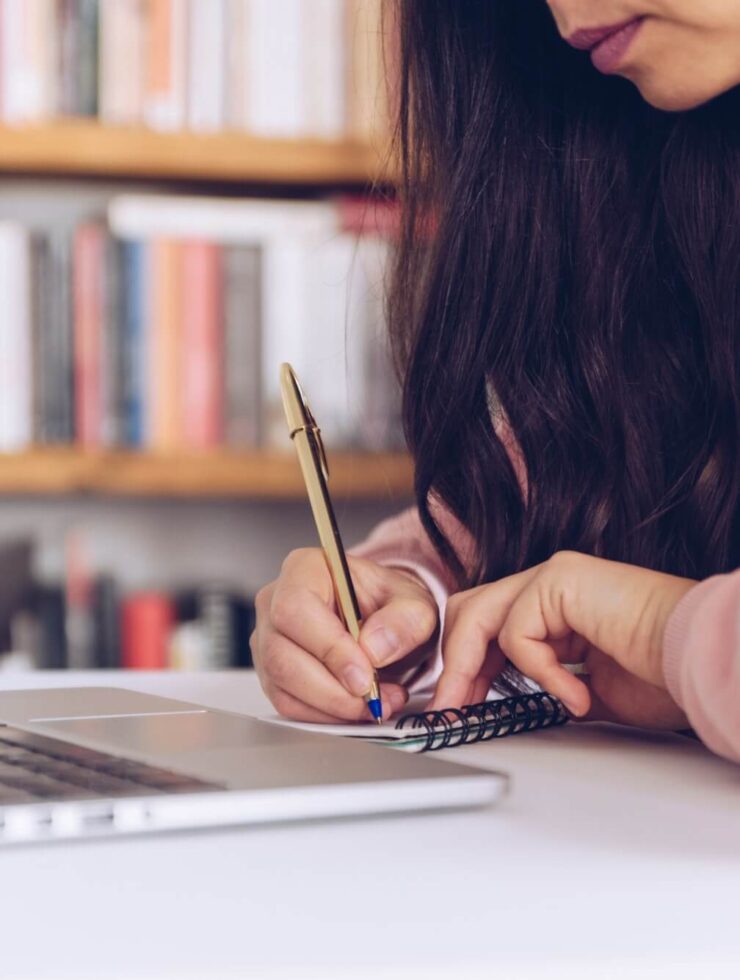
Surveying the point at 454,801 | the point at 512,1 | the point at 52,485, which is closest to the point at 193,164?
the point at 52,485

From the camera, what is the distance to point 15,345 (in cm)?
165

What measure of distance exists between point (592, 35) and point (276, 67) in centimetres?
88

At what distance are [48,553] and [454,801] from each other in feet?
4.93

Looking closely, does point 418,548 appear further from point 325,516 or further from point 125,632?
point 125,632

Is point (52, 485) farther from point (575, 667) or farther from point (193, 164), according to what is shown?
point (575, 667)

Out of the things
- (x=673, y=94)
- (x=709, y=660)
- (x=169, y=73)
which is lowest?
(x=709, y=660)

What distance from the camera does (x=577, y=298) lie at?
969 millimetres

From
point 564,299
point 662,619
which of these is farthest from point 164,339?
point 662,619

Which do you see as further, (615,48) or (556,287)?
(556,287)

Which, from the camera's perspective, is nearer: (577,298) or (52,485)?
(577,298)

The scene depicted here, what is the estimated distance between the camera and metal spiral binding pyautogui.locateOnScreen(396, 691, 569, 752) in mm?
623

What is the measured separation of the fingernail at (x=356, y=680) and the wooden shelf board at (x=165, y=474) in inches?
38.6

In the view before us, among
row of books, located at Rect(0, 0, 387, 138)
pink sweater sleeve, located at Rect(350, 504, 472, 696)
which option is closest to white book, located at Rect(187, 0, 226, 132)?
row of books, located at Rect(0, 0, 387, 138)

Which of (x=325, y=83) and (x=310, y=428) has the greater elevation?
(x=325, y=83)
